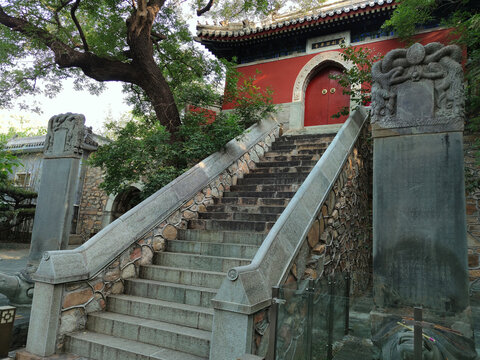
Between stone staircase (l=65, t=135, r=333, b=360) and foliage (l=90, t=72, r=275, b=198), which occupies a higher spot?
foliage (l=90, t=72, r=275, b=198)

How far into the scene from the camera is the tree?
763 cm

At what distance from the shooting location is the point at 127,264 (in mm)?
4066

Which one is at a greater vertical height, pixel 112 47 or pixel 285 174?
pixel 112 47

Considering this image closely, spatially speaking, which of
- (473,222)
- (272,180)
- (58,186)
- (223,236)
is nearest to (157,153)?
(58,186)

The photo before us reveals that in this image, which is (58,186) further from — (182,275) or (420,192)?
(420,192)

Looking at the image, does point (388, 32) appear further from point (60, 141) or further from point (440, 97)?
point (60, 141)

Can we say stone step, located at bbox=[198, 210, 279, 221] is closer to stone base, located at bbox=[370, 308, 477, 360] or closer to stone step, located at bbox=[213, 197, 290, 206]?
stone step, located at bbox=[213, 197, 290, 206]

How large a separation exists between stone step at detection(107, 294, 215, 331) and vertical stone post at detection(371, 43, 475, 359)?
1621mm

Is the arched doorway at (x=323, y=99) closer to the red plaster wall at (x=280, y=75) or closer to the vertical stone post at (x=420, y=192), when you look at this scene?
the red plaster wall at (x=280, y=75)

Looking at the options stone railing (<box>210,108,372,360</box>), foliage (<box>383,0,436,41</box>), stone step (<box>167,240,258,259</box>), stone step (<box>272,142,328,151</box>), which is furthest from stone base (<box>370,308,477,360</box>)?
foliage (<box>383,0,436,41</box>)

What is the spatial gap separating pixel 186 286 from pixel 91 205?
10272 millimetres

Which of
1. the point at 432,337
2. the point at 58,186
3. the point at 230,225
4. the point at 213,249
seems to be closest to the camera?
the point at 432,337

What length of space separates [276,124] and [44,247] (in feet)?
19.9

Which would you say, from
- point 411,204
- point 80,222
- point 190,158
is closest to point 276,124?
point 190,158
